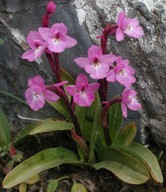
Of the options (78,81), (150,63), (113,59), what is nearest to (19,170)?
(78,81)

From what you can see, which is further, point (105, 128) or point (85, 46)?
point (85, 46)

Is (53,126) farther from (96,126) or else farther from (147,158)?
(147,158)

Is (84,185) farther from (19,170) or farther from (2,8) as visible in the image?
(2,8)

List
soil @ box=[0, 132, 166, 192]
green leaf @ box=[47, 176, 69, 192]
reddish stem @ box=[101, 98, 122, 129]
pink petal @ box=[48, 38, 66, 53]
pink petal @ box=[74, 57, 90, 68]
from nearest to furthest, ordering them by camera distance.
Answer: pink petal @ box=[48, 38, 66, 53]
pink petal @ box=[74, 57, 90, 68]
reddish stem @ box=[101, 98, 122, 129]
green leaf @ box=[47, 176, 69, 192]
soil @ box=[0, 132, 166, 192]

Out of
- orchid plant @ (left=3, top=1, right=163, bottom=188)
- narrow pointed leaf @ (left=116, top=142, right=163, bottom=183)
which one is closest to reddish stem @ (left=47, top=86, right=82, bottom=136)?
orchid plant @ (left=3, top=1, right=163, bottom=188)

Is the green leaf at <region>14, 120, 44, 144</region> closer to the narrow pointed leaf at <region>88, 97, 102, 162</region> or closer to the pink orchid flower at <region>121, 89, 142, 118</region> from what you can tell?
the narrow pointed leaf at <region>88, 97, 102, 162</region>

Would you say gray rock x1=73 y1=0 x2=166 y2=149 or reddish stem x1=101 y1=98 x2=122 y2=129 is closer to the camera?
reddish stem x1=101 y1=98 x2=122 y2=129
